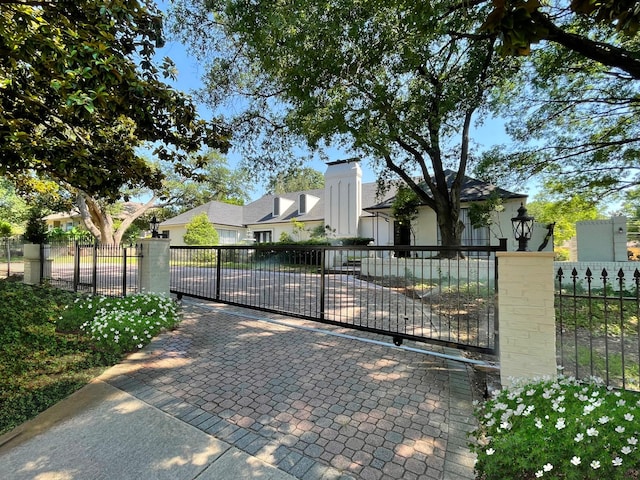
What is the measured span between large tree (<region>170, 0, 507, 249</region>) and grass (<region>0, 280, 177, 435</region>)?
17.9 feet

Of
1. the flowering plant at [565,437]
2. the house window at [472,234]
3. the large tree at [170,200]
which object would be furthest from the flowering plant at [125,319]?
the large tree at [170,200]

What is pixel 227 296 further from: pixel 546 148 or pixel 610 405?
pixel 546 148

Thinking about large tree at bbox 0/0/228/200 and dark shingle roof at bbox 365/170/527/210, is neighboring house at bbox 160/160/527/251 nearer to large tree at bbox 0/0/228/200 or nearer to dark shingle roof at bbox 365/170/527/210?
dark shingle roof at bbox 365/170/527/210

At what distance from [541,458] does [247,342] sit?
13.5ft

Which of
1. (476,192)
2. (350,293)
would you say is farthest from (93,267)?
(476,192)

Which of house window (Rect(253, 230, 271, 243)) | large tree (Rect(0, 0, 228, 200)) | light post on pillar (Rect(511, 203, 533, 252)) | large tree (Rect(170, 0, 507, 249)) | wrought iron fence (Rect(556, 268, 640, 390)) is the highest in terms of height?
large tree (Rect(170, 0, 507, 249))

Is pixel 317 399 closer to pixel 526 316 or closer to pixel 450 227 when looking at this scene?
pixel 526 316

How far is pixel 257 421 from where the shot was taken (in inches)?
113

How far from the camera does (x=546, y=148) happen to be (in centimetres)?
1159

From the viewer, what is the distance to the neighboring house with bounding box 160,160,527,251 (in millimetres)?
15070

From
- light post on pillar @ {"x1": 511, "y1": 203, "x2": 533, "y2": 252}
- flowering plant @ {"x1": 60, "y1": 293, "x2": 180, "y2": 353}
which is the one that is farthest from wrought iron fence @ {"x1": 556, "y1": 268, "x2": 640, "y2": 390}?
flowering plant @ {"x1": 60, "y1": 293, "x2": 180, "y2": 353}

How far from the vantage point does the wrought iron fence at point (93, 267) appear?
24.4 feet

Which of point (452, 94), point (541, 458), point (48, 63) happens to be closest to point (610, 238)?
point (452, 94)

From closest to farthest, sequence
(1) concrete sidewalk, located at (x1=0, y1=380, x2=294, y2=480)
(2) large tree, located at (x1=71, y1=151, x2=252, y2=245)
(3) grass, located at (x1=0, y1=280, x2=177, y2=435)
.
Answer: (1) concrete sidewalk, located at (x1=0, y1=380, x2=294, y2=480)
(3) grass, located at (x1=0, y1=280, x2=177, y2=435)
(2) large tree, located at (x1=71, y1=151, x2=252, y2=245)
